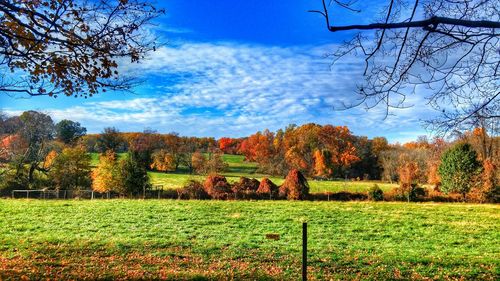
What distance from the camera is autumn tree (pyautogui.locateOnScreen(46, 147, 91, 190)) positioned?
37.4 meters

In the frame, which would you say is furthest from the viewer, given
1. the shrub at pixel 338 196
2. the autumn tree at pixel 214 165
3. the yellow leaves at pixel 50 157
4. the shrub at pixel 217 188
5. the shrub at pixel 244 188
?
the autumn tree at pixel 214 165

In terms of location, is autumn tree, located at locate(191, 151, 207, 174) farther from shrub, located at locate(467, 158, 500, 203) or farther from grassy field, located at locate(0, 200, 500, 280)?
shrub, located at locate(467, 158, 500, 203)

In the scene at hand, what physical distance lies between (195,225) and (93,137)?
4951cm

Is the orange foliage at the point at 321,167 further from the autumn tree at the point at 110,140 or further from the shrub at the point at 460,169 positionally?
the autumn tree at the point at 110,140

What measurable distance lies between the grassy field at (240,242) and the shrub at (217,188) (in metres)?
6.71

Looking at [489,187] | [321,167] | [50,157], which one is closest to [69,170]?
[50,157]

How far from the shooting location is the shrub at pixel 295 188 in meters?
31.0

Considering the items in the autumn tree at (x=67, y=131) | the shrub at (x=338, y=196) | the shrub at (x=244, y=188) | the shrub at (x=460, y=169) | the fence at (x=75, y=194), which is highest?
the autumn tree at (x=67, y=131)

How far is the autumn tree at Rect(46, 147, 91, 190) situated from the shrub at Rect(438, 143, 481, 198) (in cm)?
3520

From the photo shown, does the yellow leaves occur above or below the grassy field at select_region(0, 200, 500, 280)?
above

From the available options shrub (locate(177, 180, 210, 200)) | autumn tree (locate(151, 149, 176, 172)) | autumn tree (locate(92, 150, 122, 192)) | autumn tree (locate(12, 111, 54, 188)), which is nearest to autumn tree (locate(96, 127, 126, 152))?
autumn tree (locate(151, 149, 176, 172))

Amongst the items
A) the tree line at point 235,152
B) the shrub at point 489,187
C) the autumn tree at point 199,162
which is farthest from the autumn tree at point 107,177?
the shrub at point 489,187

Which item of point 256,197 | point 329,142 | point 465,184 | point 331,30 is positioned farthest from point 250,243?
point 329,142

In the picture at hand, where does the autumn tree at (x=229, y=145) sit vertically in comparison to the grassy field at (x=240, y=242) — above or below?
above
